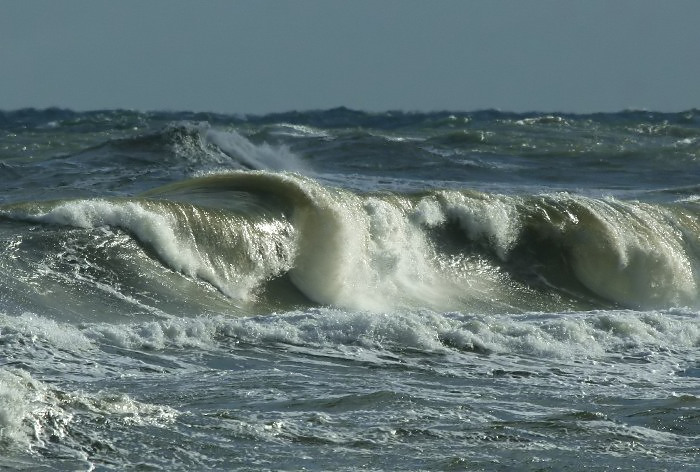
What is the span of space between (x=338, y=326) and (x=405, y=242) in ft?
16.1

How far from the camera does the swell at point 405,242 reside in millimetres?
12992

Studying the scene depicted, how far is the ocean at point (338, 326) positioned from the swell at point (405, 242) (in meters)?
0.03

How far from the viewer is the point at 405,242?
1523 centimetres

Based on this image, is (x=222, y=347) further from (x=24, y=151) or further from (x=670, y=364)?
(x=24, y=151)

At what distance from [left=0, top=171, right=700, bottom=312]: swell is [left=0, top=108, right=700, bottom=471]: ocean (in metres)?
0.03

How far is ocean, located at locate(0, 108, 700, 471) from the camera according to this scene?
688 cm

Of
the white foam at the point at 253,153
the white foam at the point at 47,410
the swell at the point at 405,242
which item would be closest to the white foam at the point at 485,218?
the swell at the point at 405,242

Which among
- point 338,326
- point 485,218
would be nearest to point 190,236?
point 338,326

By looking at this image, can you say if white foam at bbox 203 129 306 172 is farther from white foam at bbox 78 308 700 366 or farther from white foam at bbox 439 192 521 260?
white foam at bbox 78 308 700 366

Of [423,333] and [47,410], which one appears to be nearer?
[47,410]

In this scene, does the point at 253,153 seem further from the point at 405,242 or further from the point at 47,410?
the point at 47,410

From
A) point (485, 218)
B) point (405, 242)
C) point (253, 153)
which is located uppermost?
point (253, 153)

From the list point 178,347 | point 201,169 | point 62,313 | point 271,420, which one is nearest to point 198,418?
point 271,420

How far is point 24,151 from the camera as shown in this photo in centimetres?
2800
